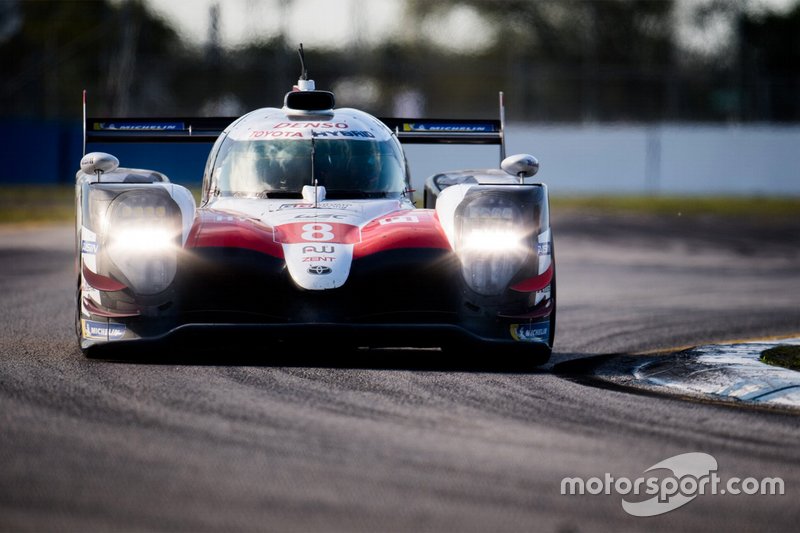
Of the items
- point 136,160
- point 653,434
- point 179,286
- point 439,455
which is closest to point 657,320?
point 179,286

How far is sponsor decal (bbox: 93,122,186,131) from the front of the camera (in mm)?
10250

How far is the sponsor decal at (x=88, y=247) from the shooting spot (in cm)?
843

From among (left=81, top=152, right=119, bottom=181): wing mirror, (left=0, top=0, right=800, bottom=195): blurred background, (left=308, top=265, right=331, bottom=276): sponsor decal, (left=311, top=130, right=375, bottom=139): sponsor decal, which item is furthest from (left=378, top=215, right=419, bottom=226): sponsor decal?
(left=0, top=0, right=800, bottom=195): blurred background

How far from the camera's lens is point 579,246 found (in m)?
23.0

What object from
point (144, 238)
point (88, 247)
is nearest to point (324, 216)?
point (144, 238)

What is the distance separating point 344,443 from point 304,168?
4021 mm

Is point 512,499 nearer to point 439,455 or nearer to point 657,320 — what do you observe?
point 439,455

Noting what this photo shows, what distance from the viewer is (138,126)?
33.8 ft

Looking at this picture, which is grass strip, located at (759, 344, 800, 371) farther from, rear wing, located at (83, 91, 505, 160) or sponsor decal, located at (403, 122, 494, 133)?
sponsor decal, located at (403, 122, 494, 133)

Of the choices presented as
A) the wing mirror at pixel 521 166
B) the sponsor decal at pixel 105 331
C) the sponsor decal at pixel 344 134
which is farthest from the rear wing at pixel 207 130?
the sponsor decal at pixel 105 331

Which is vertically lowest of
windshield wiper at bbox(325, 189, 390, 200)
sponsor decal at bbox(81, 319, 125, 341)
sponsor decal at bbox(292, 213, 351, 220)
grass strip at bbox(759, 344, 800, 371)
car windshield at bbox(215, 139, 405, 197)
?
grass strip at bbox(759, 344, 800, 371)

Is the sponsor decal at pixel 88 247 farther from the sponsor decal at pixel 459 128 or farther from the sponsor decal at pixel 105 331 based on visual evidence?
the sponsor decal at pixel 459 128

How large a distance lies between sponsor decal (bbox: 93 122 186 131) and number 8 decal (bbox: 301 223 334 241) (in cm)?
219

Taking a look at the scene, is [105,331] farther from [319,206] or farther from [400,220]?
[400,220]
